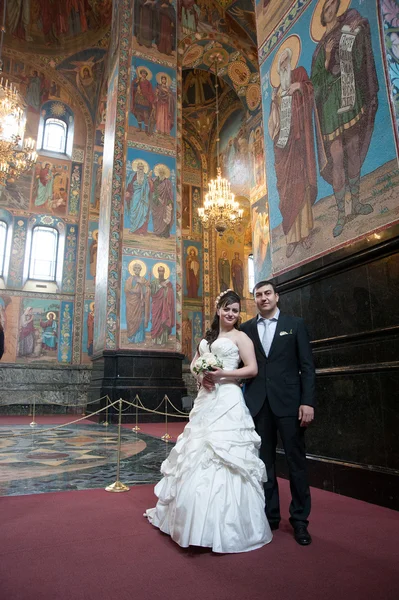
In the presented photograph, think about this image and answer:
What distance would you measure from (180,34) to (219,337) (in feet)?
47.7

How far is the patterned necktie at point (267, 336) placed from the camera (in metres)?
3.21

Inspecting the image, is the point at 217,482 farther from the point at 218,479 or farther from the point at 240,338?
the point at 240,338

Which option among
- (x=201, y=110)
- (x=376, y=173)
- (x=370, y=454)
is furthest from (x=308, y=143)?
(x=201, y=110)

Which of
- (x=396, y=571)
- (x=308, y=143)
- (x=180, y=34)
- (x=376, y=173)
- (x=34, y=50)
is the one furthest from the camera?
(x=34, y=50)

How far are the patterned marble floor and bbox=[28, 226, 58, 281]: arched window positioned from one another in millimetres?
9534

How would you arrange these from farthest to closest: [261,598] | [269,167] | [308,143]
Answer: [269,167]
[308,143]
[261,598]

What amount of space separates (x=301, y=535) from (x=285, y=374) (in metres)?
1.00

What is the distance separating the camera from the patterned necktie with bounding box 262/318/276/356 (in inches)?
126

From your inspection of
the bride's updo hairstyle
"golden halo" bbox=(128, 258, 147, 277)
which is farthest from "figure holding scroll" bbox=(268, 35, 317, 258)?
"golden halo" bbox=(128, 258, 147, 277)

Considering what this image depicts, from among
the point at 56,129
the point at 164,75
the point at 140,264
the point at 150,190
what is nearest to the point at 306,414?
the point at 140,264

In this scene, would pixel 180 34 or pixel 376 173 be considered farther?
pixel 180 34

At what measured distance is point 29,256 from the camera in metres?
16.8

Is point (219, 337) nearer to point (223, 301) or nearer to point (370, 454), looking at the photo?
point (223, 301)

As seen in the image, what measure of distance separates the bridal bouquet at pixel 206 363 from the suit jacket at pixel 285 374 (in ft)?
1.17
